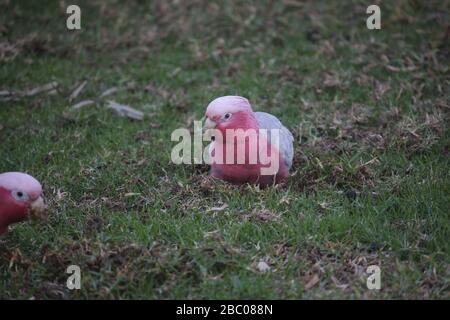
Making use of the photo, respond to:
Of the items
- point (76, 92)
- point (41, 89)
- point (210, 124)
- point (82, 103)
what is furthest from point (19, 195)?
point (41, 89)

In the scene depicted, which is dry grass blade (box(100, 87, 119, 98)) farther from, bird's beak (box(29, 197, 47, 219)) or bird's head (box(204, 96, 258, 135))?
bird's beak (box(29, 197, 47, 219))

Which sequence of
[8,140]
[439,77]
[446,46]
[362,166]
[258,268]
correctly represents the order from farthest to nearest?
[446,46]
[439,77]
[8,140]
[362,166]
[258,268]

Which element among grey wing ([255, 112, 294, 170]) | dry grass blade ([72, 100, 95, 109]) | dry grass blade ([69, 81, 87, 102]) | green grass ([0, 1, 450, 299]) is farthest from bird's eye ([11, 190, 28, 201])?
dry grass blade ([69, 81, 87, 102])

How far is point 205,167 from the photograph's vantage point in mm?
4863

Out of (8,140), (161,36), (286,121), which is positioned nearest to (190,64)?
(161,36)

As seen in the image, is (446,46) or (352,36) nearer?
(446,46)

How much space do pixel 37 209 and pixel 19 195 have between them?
15 cm

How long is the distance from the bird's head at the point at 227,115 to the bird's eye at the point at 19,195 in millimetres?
1322

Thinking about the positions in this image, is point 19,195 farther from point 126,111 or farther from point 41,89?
point 41,89

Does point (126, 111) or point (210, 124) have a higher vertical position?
point (126, 111)

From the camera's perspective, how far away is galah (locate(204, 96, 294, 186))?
4242 millimetres

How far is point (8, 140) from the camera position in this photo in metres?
5.39

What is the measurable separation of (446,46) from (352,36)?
1.06 m
